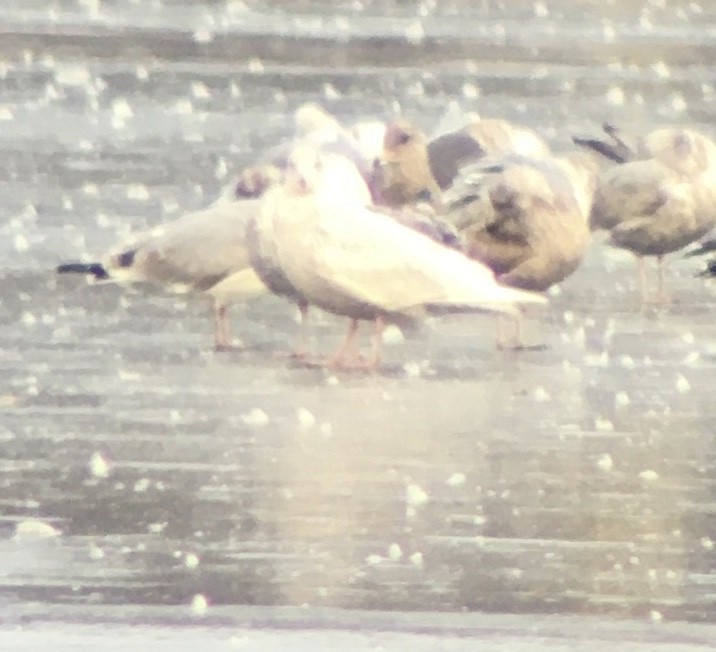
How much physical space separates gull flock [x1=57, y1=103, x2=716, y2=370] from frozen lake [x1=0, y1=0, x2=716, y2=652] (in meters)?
0.16

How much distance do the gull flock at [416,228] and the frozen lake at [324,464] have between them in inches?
6.3

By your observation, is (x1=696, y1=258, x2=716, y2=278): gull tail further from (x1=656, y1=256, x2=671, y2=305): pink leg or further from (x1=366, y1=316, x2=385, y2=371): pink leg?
(x1=366, y1=316, x2=385, y2=371): pink leg

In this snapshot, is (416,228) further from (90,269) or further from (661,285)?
(661,285)

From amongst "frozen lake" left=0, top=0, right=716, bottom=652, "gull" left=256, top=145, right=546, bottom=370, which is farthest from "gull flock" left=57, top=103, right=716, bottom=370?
"frozen lake" left=0, top=0, right=716, bottom=652

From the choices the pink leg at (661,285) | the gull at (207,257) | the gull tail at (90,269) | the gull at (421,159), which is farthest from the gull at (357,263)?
the gull at (421,159)

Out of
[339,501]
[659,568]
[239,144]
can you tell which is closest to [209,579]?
[339,501]

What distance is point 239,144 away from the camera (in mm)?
9727

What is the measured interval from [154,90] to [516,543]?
7.77m

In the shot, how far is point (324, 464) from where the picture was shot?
482 cm

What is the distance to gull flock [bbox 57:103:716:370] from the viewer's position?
5.81m

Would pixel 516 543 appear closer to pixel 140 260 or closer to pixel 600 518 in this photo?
pixel 600 518

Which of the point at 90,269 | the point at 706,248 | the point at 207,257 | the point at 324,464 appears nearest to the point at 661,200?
the point at 706,248

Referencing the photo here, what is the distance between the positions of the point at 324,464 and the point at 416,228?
4.34 ft

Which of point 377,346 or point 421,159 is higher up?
point 421,159
